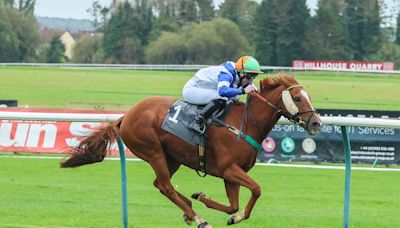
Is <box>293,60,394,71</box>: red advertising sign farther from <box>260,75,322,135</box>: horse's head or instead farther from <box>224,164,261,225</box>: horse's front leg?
<box>224,164,261,225</box>: horse's front leg

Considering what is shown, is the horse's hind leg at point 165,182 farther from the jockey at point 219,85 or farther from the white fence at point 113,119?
the white fence at point 113,119

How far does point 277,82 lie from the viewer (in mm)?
6562

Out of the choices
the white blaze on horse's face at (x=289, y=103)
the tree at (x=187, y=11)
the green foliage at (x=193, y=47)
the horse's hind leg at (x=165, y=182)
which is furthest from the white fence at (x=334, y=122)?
the tree at (x=187, y=11)

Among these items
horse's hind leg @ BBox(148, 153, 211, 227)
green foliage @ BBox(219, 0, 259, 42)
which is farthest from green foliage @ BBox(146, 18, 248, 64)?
horse's hind leg @ BBox(148, 153, 211, 227)

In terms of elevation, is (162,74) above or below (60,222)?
below

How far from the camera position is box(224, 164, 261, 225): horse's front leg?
628 cm

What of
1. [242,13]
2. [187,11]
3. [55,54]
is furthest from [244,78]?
[187,11]

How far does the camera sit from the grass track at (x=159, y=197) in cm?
819

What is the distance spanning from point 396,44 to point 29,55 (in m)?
37.2

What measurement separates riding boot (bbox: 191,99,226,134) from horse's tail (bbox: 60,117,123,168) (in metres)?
0.90

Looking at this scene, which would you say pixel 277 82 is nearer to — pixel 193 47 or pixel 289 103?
pixel 289 103

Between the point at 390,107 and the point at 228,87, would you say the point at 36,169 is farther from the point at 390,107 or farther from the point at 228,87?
the point at 390,107

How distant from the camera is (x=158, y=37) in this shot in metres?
77.4

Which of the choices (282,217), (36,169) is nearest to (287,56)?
(36,169)
